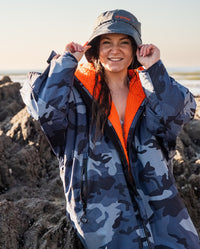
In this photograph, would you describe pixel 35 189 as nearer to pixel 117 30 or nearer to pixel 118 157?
pixel 118 157

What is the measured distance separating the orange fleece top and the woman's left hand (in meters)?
0.24

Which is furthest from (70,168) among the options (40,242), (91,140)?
(40,242)

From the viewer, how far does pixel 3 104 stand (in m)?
6.84

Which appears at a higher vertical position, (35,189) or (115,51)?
(115,51)

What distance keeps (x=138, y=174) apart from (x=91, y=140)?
0.48 metres

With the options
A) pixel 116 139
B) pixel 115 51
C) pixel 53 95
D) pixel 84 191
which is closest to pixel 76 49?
pixel 115 51

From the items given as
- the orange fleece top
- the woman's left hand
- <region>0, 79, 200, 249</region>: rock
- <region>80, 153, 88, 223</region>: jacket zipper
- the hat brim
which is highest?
the hat brim

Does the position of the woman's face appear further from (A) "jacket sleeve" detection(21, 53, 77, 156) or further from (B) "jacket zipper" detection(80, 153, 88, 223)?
(B) "jacket zipper" detection(80, 153, 88, 223)

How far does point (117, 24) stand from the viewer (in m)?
2.49

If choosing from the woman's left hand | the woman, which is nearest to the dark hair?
the woman

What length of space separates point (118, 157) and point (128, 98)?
20.4 inches

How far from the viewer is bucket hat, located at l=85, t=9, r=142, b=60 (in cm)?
248

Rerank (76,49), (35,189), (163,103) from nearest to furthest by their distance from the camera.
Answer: (163,103) → (76,49) → (35,189)

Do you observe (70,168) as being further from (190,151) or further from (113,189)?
(190,151)
